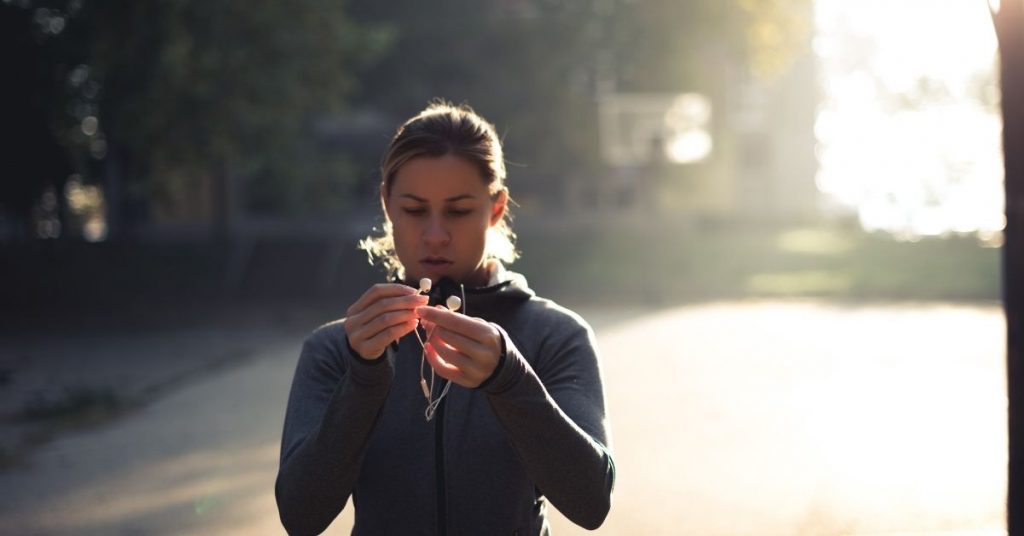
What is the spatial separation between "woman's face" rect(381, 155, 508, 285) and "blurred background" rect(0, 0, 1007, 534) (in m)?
0.74

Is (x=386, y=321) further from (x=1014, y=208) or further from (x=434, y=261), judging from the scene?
(x=1014, y=208)

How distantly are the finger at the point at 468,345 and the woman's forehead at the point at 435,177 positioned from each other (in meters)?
0.45

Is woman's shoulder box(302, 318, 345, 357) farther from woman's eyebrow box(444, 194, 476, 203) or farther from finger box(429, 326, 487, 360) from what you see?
finger box(429, 326, 487, 360)

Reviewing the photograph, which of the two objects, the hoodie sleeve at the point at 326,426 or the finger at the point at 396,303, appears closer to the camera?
the finger at the point at 396,303

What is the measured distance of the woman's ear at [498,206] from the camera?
2.60 meters

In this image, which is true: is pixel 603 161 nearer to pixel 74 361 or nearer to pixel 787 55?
pixel 787 55

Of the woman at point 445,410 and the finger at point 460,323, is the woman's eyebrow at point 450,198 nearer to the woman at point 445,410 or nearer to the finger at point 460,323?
the woman at point 445,410

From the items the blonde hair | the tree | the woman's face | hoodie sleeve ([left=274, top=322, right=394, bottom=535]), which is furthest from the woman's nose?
the tree

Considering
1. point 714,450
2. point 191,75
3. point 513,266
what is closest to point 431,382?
point 714,450

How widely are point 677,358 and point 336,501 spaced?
1107 centimetres

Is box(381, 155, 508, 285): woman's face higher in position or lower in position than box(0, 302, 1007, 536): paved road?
higher

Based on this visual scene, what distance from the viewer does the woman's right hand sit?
80.7 inches

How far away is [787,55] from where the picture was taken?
27.6 meters

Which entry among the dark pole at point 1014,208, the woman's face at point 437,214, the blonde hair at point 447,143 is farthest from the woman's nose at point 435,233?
the dark pole at point 1014,208
